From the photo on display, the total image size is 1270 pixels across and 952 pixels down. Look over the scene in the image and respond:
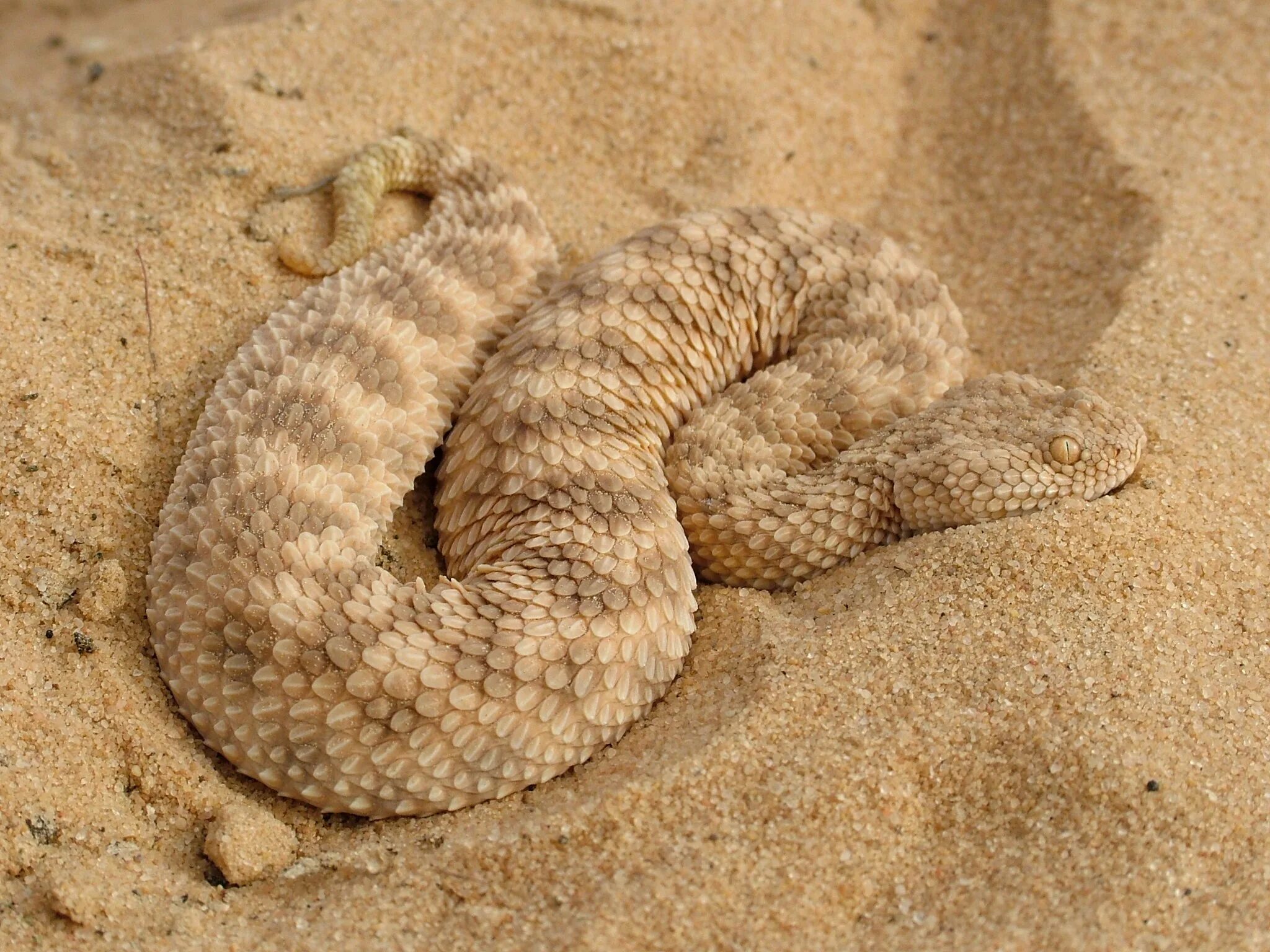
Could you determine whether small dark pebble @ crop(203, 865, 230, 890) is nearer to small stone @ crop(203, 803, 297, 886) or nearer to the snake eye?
small stone @ crop(203, 803, 297, 886)

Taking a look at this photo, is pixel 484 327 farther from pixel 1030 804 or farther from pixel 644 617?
pixel 1030 804

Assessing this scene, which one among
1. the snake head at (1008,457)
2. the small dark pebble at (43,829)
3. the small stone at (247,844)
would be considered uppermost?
the snake head at (1008,457)

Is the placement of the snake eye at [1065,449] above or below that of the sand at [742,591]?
above

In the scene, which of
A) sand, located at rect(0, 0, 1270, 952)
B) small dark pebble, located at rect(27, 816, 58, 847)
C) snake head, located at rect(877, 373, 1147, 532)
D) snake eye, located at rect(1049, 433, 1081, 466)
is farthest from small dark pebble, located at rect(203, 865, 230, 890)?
snake eye, located at rect(1049, 433, 1081, 466)

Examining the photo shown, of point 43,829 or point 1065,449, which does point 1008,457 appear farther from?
point 43,829

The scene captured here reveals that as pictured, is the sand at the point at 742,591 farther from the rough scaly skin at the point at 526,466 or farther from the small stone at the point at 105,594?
the rough scaly skin at the point at 526,466

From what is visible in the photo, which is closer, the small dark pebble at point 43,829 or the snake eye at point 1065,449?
the small dark pebble at point 43,829

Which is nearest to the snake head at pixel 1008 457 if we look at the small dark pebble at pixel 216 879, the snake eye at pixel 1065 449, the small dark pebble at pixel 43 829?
the snake eye at pixel 1065 449


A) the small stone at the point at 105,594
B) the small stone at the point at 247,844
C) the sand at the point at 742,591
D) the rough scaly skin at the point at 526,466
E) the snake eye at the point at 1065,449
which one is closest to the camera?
the sand at the point at 742,591
